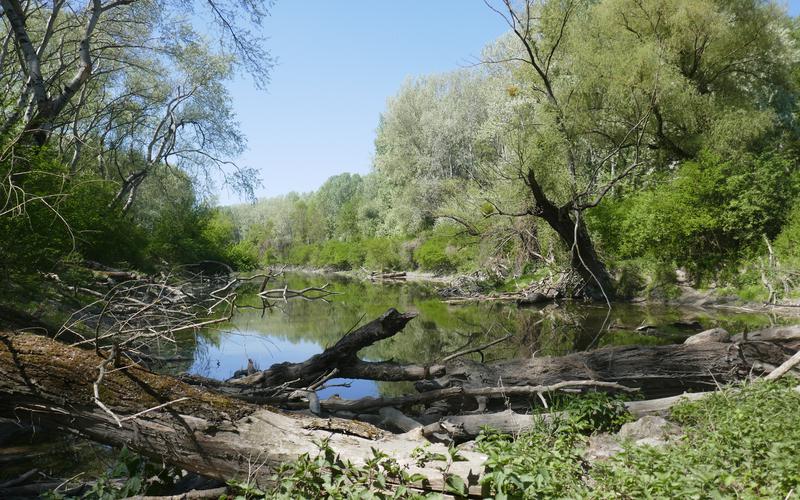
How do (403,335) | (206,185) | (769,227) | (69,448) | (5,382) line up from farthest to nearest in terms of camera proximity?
1. (206,185)
2. (769,227)
3. (403,335)
4. (69,448)
5. (5,382)

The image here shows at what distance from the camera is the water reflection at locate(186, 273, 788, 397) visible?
32.4 feet

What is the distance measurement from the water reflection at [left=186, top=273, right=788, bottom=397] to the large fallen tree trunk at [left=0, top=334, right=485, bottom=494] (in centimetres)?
335

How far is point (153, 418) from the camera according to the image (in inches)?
136

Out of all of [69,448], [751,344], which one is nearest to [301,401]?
[69,448]

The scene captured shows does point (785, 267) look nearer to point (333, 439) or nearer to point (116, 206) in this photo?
point (333, 439)

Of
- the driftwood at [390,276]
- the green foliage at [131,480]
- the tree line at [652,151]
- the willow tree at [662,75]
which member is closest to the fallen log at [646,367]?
the green foliage at [131,480]

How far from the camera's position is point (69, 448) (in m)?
5.06

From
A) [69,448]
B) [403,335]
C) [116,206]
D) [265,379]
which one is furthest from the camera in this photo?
[116,206]

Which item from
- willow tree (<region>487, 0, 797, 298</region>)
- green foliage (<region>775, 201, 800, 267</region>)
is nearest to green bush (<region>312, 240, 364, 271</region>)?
willow tree (<region>487, 0, 797, 298</region>)

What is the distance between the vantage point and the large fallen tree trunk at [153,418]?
3.37 m

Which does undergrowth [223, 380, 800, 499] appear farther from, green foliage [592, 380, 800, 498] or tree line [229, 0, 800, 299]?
tree line [229, 0, 800, 299]

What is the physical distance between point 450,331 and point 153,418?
9906 mm

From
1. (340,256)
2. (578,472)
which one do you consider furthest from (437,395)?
(340,256)

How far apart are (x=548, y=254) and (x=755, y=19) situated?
13291mm
